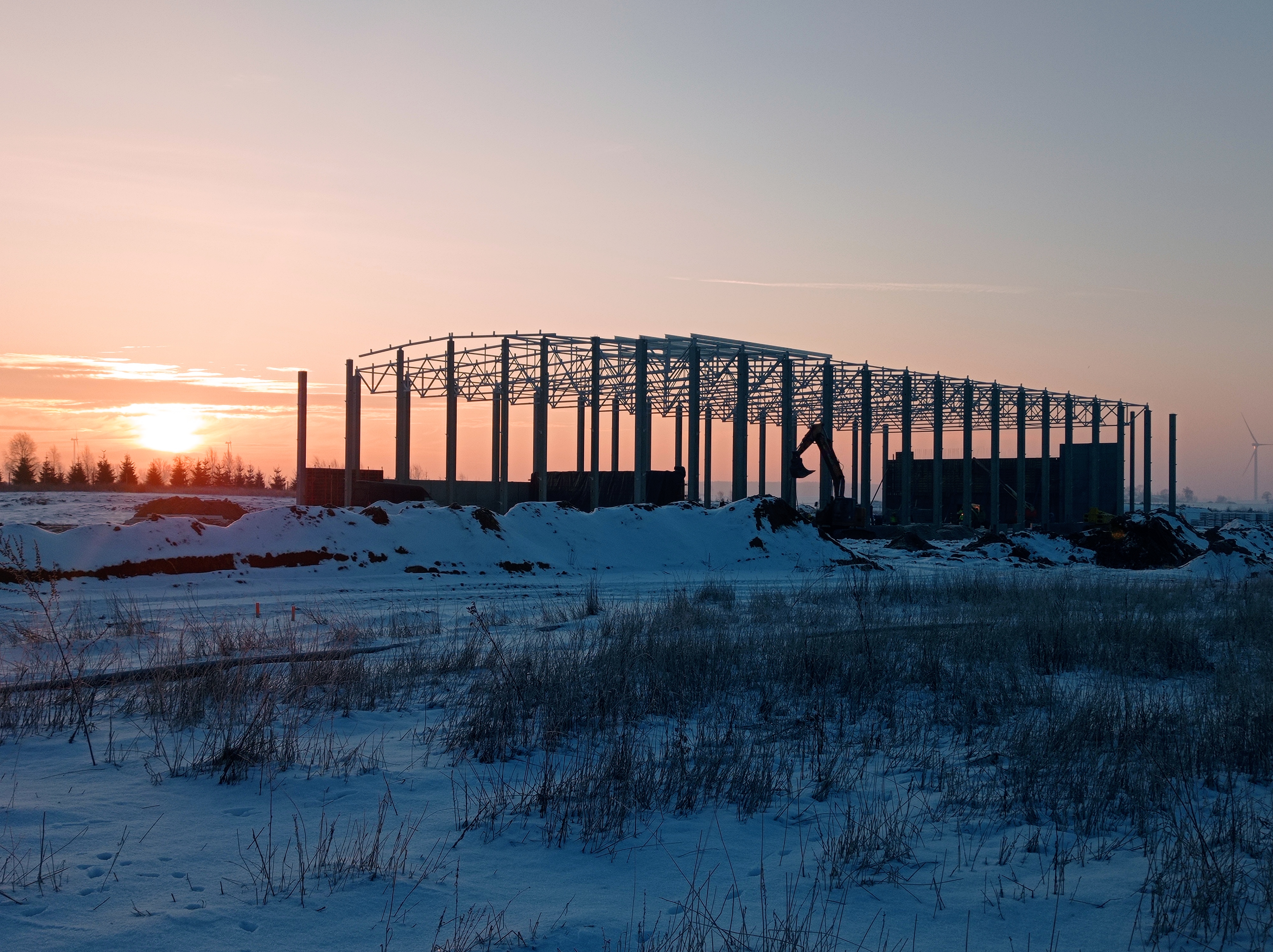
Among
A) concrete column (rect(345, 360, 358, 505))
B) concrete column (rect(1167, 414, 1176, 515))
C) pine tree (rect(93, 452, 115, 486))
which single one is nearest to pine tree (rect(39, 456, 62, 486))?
pine tree (rect(93, 452, 115, 486))

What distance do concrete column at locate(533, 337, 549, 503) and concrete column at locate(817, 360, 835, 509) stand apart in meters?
12.0

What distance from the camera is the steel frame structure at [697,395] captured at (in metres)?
38.1

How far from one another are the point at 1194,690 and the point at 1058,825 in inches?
151

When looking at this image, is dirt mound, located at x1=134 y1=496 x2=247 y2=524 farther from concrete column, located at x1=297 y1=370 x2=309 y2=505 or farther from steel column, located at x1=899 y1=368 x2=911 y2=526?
steel column, located at x1=899 y1=368 x2=911 y2=526

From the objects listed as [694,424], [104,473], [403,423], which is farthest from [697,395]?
[104,473]

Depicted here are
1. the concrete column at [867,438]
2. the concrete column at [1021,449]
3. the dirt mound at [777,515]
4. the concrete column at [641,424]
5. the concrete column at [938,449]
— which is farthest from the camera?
the concrete column at [1021,449]

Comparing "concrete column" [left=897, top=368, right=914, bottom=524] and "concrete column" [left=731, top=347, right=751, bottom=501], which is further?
"concrete column" [left=897, top=368, right=914, bottom=524]

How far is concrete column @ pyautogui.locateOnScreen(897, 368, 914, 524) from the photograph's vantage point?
142 feet

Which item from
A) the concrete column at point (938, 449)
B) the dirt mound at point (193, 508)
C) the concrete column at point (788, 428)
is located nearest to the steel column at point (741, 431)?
the concrete column at point (788, 428)

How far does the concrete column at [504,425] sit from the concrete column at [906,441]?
1860 centimetres

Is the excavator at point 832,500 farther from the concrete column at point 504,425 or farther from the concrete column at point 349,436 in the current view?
the concrete column at point 349,436

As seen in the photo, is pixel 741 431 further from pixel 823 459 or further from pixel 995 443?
pixel 995 443

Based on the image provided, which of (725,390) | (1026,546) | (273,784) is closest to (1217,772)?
(273,784)

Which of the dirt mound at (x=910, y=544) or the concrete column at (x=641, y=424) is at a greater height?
the concrete column at (x=641, y=424)
